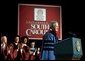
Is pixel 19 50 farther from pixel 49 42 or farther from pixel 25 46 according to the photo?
pixel 49 42

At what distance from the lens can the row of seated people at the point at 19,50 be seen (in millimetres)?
3760

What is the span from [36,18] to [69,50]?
1821 millimetres

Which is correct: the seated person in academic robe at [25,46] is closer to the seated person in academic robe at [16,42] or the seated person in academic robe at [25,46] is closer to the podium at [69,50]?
the seated person in academic robe at [16,42]

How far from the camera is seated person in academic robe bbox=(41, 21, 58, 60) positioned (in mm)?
3520

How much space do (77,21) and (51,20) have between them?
0.40 metres

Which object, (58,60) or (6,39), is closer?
(58,60)

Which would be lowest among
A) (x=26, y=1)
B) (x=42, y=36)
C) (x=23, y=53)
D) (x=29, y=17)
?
(x=23, y=53)

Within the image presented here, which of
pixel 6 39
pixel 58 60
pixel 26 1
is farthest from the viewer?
pixel 26 1

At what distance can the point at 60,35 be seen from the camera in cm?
395

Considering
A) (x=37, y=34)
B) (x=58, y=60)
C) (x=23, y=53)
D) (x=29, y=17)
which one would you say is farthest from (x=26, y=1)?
(x=58, y=60)

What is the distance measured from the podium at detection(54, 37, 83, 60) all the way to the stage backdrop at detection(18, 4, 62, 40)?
5.18 ft

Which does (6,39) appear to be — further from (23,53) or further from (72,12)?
(72,12)

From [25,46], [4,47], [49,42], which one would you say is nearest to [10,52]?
[4,47]

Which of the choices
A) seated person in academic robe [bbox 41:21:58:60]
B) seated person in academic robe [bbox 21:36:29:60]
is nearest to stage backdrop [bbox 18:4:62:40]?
seated person in academic robe [bbox 21:36:29:60]
